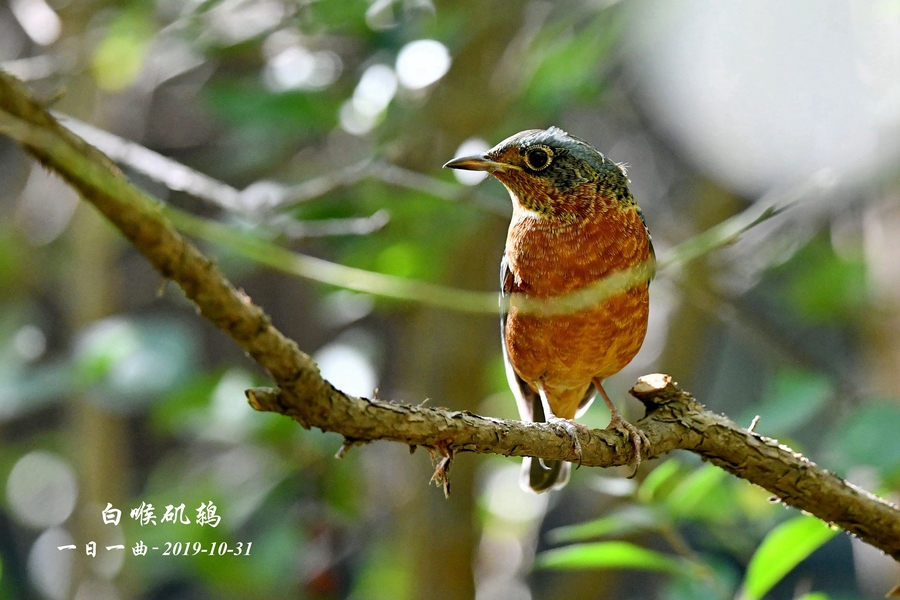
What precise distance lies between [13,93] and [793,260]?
627 centimetres

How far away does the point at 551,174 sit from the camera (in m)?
3.77

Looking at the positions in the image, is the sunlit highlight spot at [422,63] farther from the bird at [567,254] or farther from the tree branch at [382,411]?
the tree branch at [382,411]

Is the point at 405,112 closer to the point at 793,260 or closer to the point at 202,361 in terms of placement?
the point at 793,260

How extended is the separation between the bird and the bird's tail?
0.67 m

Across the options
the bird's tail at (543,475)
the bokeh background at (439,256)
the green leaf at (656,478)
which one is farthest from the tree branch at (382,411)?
the bird's tail at (543,475)

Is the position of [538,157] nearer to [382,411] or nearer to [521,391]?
[521,391]

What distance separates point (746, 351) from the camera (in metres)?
8.73

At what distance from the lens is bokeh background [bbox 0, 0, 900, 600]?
14.7 ft

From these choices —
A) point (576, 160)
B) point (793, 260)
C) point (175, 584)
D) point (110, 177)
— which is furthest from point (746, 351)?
point (110, 177)

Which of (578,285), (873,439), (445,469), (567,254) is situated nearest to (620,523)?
(578,285)

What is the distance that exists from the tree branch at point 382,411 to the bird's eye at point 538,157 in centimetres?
108

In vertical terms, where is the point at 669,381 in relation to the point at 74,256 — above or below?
below

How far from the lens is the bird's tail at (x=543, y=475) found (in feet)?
14.7

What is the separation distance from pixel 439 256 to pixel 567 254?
7.81ft
